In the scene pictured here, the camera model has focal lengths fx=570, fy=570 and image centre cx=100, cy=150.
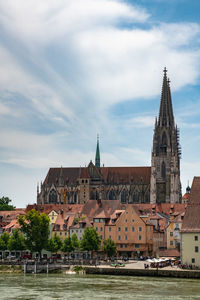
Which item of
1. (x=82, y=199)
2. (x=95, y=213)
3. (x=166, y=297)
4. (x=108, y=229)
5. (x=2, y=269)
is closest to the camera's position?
(x=166, y=297)

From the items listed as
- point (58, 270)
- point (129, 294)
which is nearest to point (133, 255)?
point (58, 270)

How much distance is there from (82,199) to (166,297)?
14229 centimetres

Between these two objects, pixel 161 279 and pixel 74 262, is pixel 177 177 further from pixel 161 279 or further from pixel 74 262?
pixel 161 279

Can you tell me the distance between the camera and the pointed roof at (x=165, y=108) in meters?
197

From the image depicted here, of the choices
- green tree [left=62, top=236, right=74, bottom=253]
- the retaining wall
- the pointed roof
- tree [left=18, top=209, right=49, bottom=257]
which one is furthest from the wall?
the pointed roof

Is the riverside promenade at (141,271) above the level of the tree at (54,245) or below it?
below

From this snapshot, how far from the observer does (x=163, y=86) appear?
19750 centimetres

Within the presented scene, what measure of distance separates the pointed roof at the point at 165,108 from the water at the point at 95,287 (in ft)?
402

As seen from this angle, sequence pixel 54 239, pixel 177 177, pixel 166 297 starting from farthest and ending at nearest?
1. pixel 177 177
2. pixel 54 239
3. pixel 166 297

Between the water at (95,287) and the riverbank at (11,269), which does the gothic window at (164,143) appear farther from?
the water at (95,287)

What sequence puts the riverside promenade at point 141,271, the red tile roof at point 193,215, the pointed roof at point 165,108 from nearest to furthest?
the riverside promenade at point 141,271 → the red tile roof at point 193,215 → the pointed roof at point 165,108

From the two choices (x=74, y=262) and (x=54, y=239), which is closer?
(x=74, y=262)

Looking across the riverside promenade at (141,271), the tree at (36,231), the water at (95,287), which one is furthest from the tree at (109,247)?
the water at (95,287)

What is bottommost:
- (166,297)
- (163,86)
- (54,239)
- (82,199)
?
(166,297)
